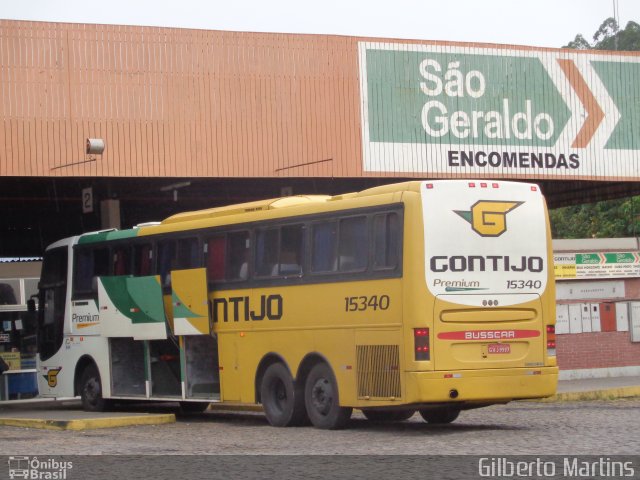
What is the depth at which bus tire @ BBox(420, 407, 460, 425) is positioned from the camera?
18.0 meters

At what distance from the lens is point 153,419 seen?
19078mm

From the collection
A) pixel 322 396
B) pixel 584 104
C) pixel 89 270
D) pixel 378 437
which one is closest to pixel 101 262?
pixel 89 270

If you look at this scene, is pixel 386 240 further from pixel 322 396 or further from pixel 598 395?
pixel 598 395

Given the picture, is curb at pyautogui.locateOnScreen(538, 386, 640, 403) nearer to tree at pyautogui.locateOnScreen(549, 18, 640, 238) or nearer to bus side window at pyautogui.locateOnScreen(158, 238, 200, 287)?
bus side window at pyautogui.locateOnScreen(158, 238, 200, 287)

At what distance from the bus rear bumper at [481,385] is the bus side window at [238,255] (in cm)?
398

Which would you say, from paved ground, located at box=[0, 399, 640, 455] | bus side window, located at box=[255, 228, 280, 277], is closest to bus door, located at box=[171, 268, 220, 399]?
paved ground, located at box=[0, 399, 640, 455]

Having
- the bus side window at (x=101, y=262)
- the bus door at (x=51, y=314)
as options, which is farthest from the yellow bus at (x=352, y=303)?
the bus door at (x=51, y=314)

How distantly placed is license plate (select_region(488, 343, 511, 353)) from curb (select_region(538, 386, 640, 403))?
22.2 feet

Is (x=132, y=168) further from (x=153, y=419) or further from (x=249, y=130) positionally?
(x=153, y=419)

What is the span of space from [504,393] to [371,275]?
226 cm

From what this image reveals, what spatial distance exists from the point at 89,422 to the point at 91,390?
4711 mm

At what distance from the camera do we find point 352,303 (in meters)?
16.7

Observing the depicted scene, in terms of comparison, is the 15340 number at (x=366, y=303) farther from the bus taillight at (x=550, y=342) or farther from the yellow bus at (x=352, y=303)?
the bus taillight at (x=550, y=342)

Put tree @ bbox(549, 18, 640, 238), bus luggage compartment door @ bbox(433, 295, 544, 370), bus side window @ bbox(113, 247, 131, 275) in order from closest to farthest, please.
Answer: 1. bus luggage compartment door @ bbox(433, 295, 544, 370)
2. bus side window @ bbox(113, 247, 131, 275)
3. tree @ bbox(549, 18, 640, 238)
